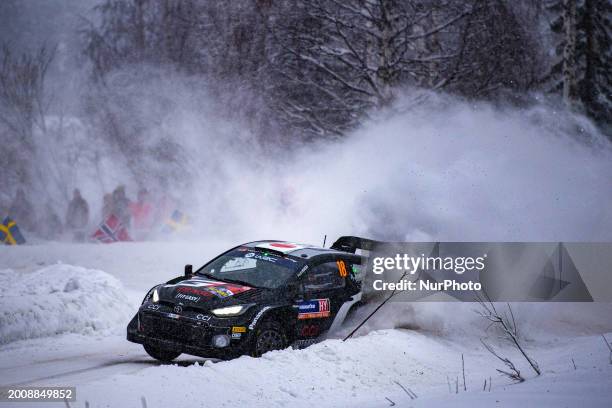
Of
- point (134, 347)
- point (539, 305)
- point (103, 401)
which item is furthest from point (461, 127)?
point (103, 401)

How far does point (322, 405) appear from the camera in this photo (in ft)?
24.9

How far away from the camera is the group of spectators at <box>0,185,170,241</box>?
25734 millimetres

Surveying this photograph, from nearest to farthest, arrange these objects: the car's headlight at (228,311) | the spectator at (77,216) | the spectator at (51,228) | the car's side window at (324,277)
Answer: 1. the car's headlight at (228,311)
2. the car's side window at (324,277)
3. the spectator at (77,216)
4. the spectator at (51,228)

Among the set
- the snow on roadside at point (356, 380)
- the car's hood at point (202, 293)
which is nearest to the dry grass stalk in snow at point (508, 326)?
the snow on roadside at point (356, 380)

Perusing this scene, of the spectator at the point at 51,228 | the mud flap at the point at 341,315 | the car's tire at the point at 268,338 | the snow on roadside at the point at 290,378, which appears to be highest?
the spectator at the point at 51,228

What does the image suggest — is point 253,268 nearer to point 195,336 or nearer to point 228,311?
point 228,311

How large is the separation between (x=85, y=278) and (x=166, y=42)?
26.5m

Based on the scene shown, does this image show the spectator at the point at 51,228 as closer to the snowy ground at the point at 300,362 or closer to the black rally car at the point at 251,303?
the snowy ground at the point at 300,362

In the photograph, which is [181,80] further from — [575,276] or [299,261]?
[299,261]

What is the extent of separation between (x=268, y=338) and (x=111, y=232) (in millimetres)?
15726

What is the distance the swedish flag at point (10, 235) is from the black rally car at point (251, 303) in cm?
1512

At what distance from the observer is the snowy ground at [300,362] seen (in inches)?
269

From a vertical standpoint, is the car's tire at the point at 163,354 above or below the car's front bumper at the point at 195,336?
below

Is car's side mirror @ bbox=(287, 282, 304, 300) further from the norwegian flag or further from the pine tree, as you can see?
the pine tree
